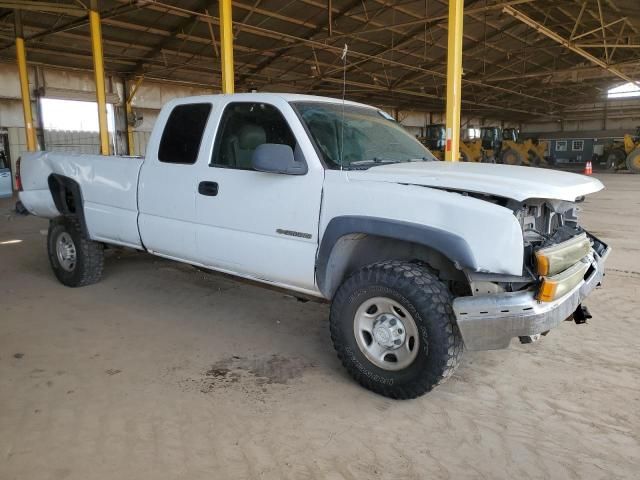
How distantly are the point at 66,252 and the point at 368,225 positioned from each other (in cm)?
398

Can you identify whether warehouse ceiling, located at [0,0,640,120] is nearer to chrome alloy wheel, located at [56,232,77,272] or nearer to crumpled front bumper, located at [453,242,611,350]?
chrome alloy wheel, located at [56,232,77,272]

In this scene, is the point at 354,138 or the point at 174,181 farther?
the point at 174,181

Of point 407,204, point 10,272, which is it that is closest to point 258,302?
point 407,204

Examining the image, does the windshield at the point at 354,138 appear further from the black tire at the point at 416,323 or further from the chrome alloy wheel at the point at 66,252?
the chrome alloy wheel at the point at 66,252

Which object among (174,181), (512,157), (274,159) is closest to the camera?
(274,159)

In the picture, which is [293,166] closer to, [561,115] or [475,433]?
[475,433]

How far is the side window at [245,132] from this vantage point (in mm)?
3676

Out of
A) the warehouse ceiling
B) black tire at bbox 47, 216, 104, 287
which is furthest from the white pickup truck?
the warehouse ceiling

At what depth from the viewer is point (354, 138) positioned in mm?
3713

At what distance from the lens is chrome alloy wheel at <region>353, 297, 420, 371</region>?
3.04 meters

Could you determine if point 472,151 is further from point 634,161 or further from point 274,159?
point 274,159

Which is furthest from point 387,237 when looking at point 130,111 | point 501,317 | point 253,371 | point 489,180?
point 130,111

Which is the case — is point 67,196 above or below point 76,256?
above

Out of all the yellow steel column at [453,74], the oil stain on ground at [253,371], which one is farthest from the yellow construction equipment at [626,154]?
the oil stain on ground at [253,371]
